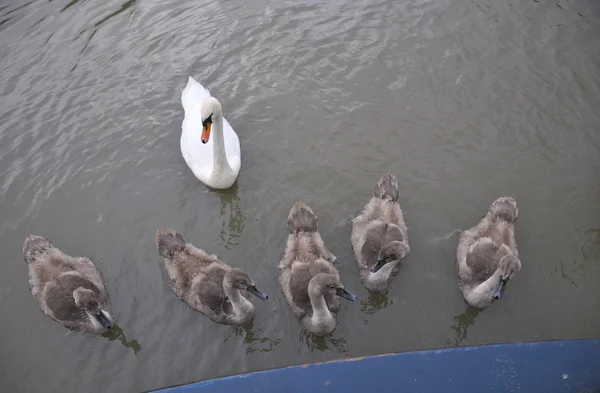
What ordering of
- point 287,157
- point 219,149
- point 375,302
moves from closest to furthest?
1. point 375,302
2. point 219,149
3. point 287,157

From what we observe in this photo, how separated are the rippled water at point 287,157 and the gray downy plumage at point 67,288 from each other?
259 mm

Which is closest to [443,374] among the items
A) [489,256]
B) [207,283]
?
[489,256]

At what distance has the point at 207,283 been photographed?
5598 millimetres

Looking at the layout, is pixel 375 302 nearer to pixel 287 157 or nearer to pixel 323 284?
pixel 323 284

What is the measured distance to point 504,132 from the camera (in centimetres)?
768

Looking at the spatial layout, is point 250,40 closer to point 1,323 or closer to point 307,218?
point 307,218

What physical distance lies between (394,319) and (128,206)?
406cm

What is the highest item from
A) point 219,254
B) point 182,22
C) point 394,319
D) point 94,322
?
point 182,22

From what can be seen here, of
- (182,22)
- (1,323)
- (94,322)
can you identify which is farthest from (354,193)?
(182,22)

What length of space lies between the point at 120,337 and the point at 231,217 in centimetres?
212

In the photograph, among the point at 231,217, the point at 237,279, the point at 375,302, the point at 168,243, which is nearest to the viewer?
the point at 237,279

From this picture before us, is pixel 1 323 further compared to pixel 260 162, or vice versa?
pixel 260 162

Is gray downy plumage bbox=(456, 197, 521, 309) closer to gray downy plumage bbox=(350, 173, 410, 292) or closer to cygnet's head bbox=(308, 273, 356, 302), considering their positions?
gray downy plumage bbox=(350, 173, 410, 292)

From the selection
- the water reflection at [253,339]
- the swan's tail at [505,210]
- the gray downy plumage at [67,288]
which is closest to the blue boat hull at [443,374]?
the water reflection at [253,339]
